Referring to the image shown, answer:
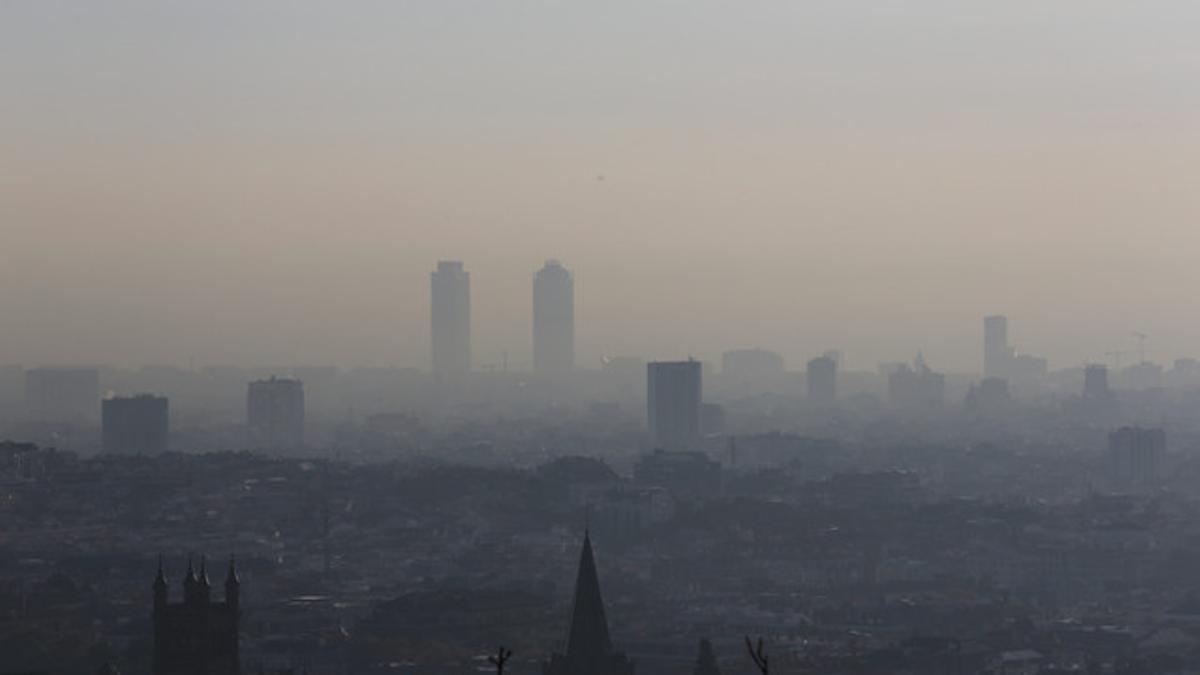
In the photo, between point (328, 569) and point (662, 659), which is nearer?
point (662, 659)

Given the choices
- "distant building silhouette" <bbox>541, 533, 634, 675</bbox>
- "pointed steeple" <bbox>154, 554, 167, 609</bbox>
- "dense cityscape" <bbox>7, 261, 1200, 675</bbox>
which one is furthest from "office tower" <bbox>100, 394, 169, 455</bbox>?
"distant building silhouette" <bbox>541, 533, 634, 675</bbox>

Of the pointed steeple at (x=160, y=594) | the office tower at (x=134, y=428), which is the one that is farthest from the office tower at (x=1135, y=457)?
the pointed steeple at (x=160, y=594)

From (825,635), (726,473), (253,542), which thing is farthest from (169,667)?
(726,473)

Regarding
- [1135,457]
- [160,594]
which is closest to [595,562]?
[160,594]

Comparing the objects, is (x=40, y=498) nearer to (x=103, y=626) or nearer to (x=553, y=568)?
(x=553, y=568)

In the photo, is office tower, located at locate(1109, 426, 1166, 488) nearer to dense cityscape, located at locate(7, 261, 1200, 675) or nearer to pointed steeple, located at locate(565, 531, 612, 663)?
dense cityscape, located at locate(7, 261, 1200, 675)

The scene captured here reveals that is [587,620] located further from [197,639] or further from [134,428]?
[134,428]
